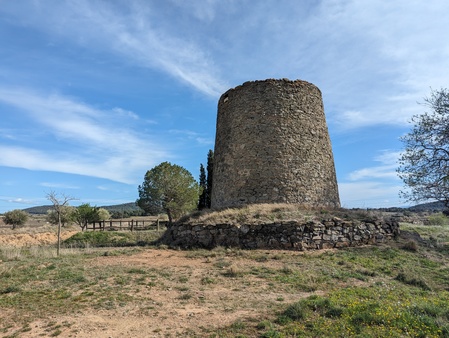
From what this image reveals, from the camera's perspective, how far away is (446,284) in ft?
29.1

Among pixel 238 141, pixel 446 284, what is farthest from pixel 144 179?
pixel 446 284

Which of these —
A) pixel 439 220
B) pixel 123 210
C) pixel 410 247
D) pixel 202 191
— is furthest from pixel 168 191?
pixel 123 210

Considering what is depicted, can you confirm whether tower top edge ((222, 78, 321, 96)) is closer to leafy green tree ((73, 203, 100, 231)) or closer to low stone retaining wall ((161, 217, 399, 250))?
low stone retaining wall ((161, 217, 399, 250))

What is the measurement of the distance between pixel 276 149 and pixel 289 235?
4640 millimetres

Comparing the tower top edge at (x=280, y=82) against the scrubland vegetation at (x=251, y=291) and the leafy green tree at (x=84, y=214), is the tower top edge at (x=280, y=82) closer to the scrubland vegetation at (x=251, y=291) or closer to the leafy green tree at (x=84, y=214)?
the scrubland vegetation at (x=251, y=291)

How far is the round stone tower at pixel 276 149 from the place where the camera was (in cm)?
1545

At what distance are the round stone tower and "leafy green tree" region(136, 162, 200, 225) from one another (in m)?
17.6

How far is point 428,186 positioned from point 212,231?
9.99 metres

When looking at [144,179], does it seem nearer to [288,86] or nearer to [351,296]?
[288,86]

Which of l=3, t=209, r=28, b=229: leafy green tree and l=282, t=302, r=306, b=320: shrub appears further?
l=3, t=209, r=28, b=229: leafy green tree

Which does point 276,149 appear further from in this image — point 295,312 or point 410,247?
point 295,312

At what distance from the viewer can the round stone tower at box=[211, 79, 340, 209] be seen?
15.4 meters

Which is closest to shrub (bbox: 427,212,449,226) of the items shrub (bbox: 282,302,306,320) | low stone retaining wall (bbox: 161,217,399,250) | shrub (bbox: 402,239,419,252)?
low stone retaining wall (bbox: 161,217,399,250)

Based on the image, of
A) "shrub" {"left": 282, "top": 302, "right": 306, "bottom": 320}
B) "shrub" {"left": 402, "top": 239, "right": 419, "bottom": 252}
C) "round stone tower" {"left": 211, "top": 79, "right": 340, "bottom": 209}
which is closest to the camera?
"shrub" {"left": 282, "top": 302, "right": 306, "bottom": 320}
